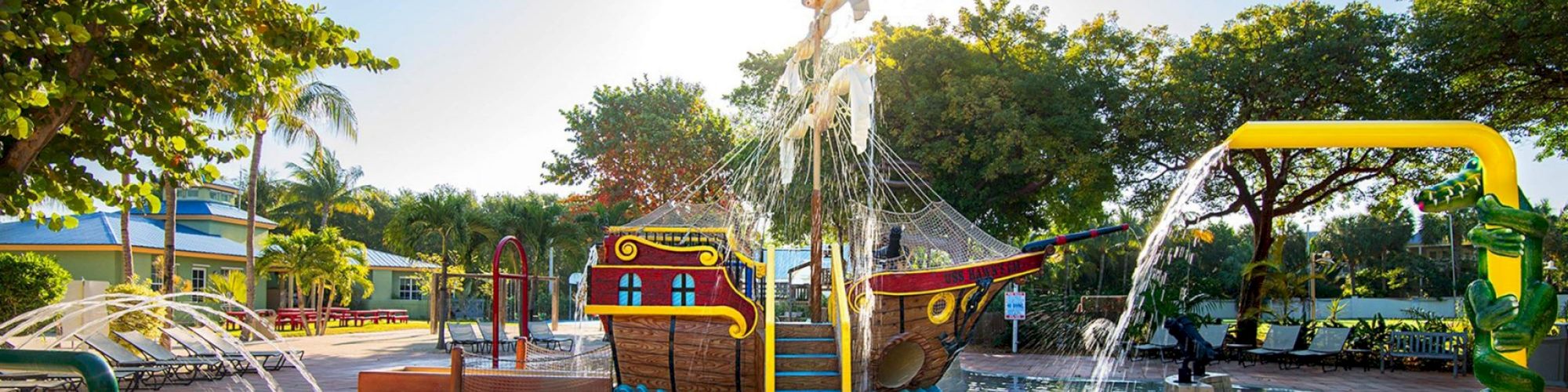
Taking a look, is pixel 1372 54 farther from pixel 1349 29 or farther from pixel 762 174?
pixel 762 174

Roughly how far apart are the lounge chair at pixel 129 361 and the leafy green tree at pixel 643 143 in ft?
53.8

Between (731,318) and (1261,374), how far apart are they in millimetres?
10077

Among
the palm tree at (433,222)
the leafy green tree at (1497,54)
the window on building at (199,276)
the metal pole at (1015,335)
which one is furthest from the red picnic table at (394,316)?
the leafy green tree at (1497,54)

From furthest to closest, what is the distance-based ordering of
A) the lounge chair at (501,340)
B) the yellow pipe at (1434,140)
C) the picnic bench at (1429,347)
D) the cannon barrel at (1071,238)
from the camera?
the lounge chair at (501,340), the picnic bench at (1429,347), the cannon barrel at (1071,238), the yellow pipe at (1434,140)

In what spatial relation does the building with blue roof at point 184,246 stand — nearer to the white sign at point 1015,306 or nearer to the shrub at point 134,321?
the shrub at point 134,321

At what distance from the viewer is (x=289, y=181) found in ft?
171

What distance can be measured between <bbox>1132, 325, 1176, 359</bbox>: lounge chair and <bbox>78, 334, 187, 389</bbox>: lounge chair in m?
14.8

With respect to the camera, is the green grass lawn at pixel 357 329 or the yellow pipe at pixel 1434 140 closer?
the yellow pipe at pixel 1434 140

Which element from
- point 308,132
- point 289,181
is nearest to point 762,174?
point 308,132

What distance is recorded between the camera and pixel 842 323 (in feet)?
31.1

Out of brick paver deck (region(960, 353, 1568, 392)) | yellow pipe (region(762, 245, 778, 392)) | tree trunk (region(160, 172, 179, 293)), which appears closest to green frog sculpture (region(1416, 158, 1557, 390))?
yellow pipe (region(762, 245, 778, 392))

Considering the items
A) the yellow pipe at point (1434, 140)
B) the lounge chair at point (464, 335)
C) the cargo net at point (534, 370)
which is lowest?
the lounge chair at point (464, 335)

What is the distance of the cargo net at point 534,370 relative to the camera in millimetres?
8000

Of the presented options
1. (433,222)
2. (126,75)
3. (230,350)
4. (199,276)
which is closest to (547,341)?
(230,350)
